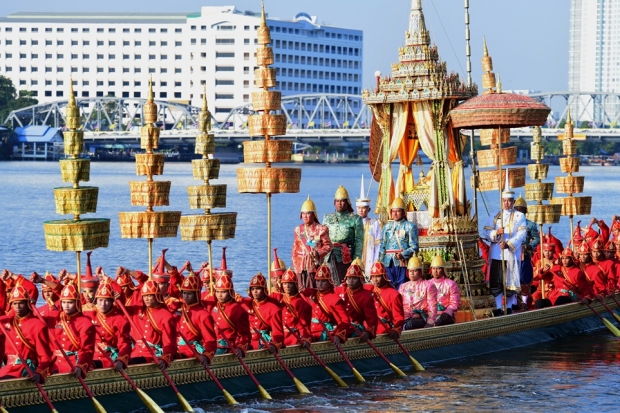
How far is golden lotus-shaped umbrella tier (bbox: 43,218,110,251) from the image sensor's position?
1761cm

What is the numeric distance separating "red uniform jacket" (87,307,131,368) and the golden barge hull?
24 centimetres

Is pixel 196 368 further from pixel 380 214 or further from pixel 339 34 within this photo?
pixel 339 34

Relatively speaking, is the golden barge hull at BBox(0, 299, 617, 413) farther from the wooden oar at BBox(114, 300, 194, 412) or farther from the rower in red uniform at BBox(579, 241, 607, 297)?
the rower in red uniform at BBox(579, 241, 607, 297)

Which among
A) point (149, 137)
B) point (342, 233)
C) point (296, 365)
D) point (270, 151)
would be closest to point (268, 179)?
point (270, 151)

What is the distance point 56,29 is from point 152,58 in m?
11.0

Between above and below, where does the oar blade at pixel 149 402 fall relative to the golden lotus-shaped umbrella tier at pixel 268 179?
below

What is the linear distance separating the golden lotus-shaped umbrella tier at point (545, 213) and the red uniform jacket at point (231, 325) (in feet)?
38.2

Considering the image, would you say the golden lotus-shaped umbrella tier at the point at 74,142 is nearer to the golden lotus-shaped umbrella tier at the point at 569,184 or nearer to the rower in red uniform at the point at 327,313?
the rower in red uniform at the point at 327,313

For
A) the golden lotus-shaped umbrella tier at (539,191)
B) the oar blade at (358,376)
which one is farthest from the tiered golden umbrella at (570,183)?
the oar blade at (358,376)

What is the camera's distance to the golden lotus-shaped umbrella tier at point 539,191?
27312 mm

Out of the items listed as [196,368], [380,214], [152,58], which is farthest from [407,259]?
[152,58]

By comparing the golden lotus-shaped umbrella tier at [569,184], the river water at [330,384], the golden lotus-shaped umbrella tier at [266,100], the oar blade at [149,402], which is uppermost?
the golden lotus-shaped umbrella tier at [266,100]

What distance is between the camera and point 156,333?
15.3 metres

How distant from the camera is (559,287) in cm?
2323
